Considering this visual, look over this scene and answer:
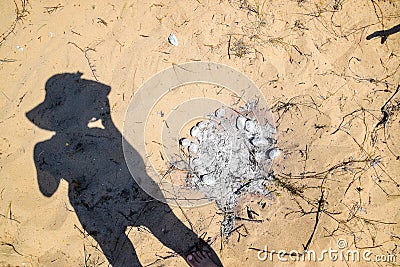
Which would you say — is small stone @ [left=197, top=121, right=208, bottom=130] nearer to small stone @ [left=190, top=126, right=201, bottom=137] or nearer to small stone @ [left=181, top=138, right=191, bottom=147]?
small stone @ [left=190, top=126, right=201, bottom=137]

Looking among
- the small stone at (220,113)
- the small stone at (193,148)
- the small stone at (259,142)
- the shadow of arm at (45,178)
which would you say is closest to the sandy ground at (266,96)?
the shadow of arm at (45,178)

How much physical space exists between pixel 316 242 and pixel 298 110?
1.43m

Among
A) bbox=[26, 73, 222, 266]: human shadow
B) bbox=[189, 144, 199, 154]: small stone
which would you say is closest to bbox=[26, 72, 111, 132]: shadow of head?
bbox=[26, 73, 222, 266]: human shadow

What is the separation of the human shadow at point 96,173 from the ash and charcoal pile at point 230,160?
0.49m

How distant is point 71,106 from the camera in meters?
4.61

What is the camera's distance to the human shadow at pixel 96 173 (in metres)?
4.56

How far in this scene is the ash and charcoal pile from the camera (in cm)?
459

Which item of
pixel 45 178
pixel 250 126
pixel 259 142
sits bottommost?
pixel 45 178

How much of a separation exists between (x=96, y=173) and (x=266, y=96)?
2024 mm

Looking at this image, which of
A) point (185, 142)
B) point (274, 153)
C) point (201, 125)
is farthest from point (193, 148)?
point (274, 153)

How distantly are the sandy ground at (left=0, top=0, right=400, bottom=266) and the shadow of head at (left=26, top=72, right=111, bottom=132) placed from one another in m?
0.09

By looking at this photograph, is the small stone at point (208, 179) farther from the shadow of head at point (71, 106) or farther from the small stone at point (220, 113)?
the shadow of head at point (71, 106)

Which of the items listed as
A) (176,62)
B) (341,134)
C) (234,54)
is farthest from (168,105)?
(341,134)

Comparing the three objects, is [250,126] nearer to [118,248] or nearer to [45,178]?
[118,248]
